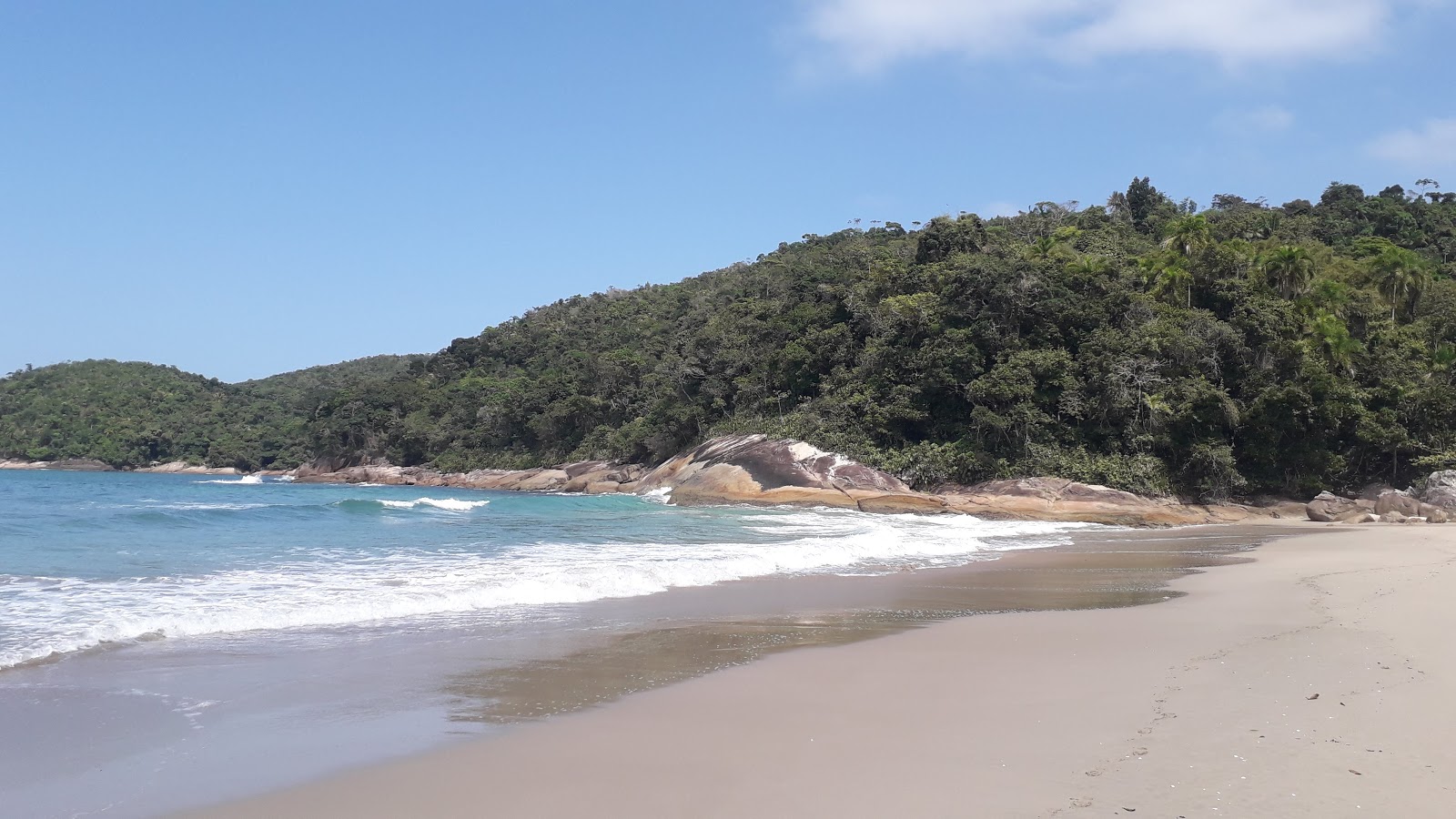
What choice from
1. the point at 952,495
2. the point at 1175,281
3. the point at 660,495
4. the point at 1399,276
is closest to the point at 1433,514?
the point at 952,495

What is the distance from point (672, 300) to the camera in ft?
281

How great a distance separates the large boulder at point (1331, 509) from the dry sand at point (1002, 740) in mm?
22243

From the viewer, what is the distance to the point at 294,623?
10.2 metres

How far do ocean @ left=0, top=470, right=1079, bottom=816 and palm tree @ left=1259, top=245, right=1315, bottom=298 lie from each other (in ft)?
77.7

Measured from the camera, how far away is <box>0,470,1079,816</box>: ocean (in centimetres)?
588

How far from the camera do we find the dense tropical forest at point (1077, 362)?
33.2 m

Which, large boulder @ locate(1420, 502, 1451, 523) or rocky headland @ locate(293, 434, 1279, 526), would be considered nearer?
large boulder @ locate(1420, 502, 1451, 523)

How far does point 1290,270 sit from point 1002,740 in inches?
1572

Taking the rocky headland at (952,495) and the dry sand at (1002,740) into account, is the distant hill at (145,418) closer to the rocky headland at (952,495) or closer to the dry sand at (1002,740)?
the rocky headland at (952,495)

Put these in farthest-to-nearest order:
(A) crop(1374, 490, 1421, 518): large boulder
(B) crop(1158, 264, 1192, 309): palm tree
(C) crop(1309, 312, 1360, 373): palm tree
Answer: (B) crop(1158, 264, 1192, 309): palm tree, (C) crop(1309, 312, 1360, 373): palm tree, (A) crop(1374, 490, 1421, 518): large boulder

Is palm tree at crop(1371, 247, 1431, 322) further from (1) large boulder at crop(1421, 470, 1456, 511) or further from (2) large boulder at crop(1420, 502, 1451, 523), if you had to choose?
(2) large boulder at crop(1420, 502, 1451, 523)

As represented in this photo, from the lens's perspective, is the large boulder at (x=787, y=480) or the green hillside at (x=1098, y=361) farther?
the large boulder at (x=787, y=480)

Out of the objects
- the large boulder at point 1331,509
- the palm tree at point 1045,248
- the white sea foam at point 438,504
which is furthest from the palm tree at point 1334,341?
the white sea foam at point 438,504

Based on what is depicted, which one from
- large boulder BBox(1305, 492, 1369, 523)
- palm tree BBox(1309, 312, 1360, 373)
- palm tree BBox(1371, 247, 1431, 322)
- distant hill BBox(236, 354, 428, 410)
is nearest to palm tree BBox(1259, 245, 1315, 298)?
palm tree BBox(1309, 312, 1360, 373)
